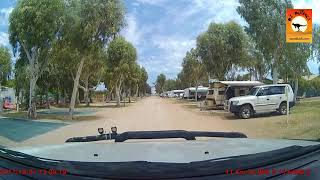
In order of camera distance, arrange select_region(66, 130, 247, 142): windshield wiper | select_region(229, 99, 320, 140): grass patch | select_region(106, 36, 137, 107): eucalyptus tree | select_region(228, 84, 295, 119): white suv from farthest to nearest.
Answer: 1. select_region(106, 36, 137, 107): eucalyptus tree
2. select_region(228, 84, 295, 119): white suv
3. select_region(229, 99, 320, 140): grass patch
4. select_region(66, 130, 247, 142): windshield wiper

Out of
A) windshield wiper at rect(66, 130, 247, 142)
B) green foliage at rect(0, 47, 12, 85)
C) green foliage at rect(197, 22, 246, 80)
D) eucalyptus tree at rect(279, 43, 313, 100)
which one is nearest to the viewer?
windshield wiper at rect(66, 130, 247, 142)

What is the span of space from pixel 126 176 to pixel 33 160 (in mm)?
712

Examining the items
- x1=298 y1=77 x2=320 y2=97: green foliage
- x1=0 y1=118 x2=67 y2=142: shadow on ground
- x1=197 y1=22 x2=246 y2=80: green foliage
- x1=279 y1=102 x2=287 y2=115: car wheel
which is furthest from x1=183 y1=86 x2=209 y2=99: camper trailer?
x1=0 y1=118 x2=67 y2=142: shadow on ground

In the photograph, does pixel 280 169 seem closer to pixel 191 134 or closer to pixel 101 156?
pixel 101 156

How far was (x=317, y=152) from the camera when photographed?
3.04 m

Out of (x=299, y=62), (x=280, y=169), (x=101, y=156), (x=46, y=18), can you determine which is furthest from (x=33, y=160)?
(x=299, y=62)

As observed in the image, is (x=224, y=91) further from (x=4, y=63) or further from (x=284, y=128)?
(x=4, y=63)

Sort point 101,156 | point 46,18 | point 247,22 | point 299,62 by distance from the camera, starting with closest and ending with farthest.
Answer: point 101,156
point 46,18
point 247,22
point 299,62
